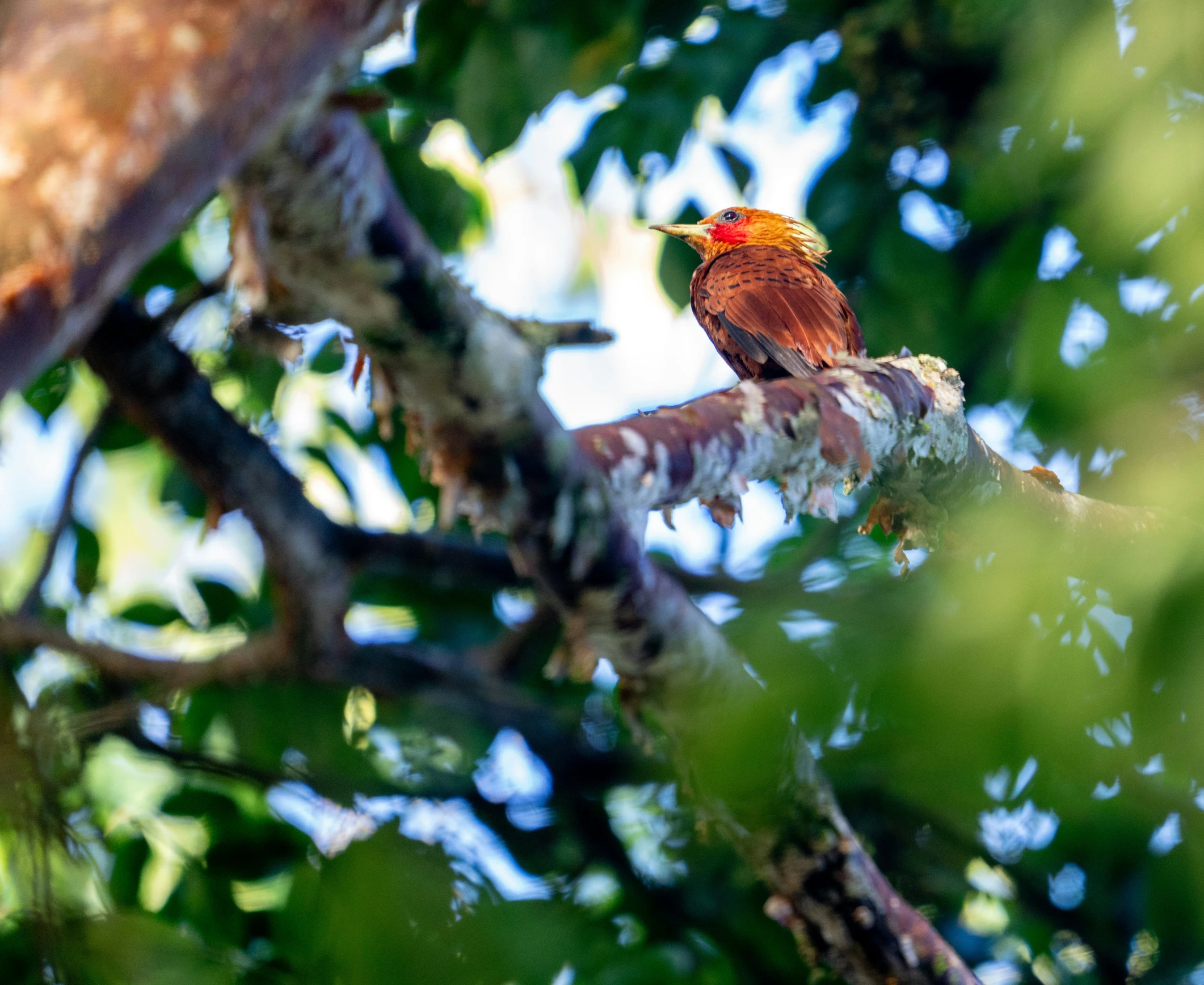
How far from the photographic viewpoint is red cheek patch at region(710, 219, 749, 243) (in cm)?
374

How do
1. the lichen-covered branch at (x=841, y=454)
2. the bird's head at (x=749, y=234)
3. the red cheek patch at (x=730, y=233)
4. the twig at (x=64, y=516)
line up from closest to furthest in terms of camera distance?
the lichen-covered branch at (x=841, y=454) → the twig at (x=64, y=516) → the bird's head at (x=749, y=234) → the red cheek patch at (x=730, y=233)

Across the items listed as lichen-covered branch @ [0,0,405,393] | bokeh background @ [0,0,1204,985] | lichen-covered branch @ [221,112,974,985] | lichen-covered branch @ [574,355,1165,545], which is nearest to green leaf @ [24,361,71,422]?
bokeh background @ [0,0,1204,985]

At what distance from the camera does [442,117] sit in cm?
337

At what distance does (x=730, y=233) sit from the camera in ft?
12.4

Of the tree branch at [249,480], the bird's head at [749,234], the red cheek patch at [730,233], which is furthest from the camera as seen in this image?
the red cheek patch at [730,233]

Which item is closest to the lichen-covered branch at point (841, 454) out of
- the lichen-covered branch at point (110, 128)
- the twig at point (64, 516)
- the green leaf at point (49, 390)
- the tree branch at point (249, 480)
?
the lichen-covered branch at point (110, 128)

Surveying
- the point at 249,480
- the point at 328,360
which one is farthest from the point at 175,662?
the point at 328,360

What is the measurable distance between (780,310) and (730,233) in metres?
1.02

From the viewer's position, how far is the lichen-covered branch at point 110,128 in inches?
30.9

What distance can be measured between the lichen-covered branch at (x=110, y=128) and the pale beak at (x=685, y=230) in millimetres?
2513

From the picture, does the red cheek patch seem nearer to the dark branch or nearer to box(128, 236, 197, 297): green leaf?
box(128, 236, 197, 297): green leaf

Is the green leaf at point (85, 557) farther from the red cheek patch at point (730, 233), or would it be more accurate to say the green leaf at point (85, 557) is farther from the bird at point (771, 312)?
the red cheek patch at point (730, 233)

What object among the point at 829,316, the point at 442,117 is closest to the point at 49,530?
the point at 442,117

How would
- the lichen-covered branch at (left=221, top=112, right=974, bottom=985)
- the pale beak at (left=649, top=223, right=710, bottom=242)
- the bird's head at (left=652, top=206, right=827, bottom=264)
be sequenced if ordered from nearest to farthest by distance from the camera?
the lichen-covered branch at (left=221, top=112, right=974, bottom=985)
the pale beak at (left=649, top=223, right=710, bottom=242)
the bird's head at (left=652, top=206, right=827, bottom=264)
